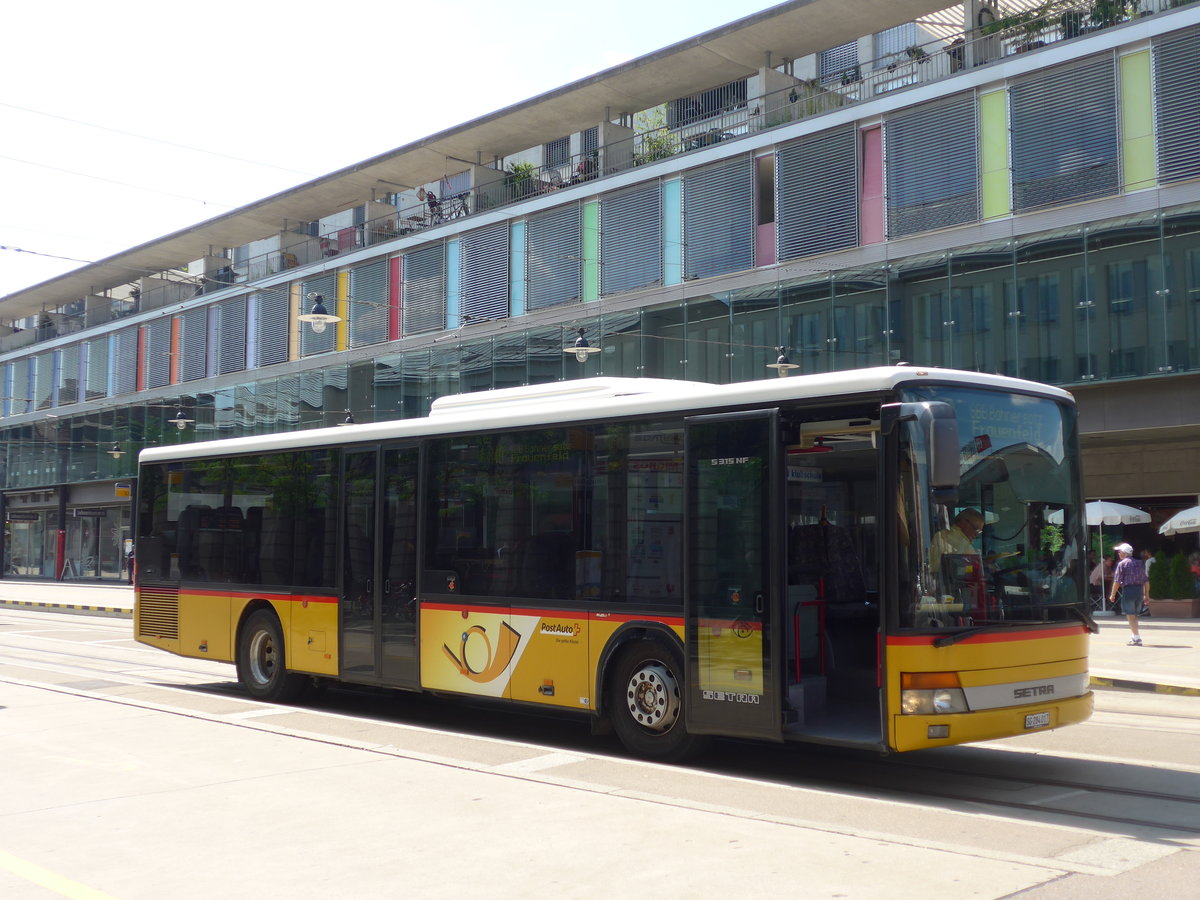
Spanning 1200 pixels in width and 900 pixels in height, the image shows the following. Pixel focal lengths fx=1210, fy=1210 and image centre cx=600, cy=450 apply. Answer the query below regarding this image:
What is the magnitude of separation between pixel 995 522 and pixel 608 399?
11.3 ft

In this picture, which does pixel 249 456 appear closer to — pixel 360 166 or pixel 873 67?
pixel 873 67

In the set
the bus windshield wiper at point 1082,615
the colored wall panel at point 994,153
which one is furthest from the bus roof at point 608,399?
the colored wall panel at point 994,153

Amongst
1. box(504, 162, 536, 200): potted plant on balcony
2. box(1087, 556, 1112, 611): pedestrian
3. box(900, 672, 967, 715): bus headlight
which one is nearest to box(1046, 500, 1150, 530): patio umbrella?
box(1087, 556, 1112, 611): pedestrian

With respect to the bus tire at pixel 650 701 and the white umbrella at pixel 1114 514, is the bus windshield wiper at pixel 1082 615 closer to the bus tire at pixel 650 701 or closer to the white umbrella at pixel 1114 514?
the bus tire at pixel 650 701

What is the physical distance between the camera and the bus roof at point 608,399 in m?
8.59

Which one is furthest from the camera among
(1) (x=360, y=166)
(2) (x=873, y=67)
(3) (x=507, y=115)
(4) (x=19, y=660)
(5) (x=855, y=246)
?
(1) (x=360, y=166)

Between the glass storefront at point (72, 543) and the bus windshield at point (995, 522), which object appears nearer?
the bus windshield at point (995, 522)

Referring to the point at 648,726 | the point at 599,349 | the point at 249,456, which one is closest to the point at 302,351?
the point at 599,349

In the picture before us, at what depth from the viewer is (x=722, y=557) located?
9180 mm

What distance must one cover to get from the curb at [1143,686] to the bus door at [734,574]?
7.00m

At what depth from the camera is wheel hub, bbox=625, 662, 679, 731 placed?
9.59 m

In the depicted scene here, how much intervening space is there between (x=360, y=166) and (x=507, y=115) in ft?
22.3

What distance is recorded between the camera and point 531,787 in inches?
336

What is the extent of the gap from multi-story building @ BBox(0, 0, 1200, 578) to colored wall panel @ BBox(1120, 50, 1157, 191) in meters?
0.04
